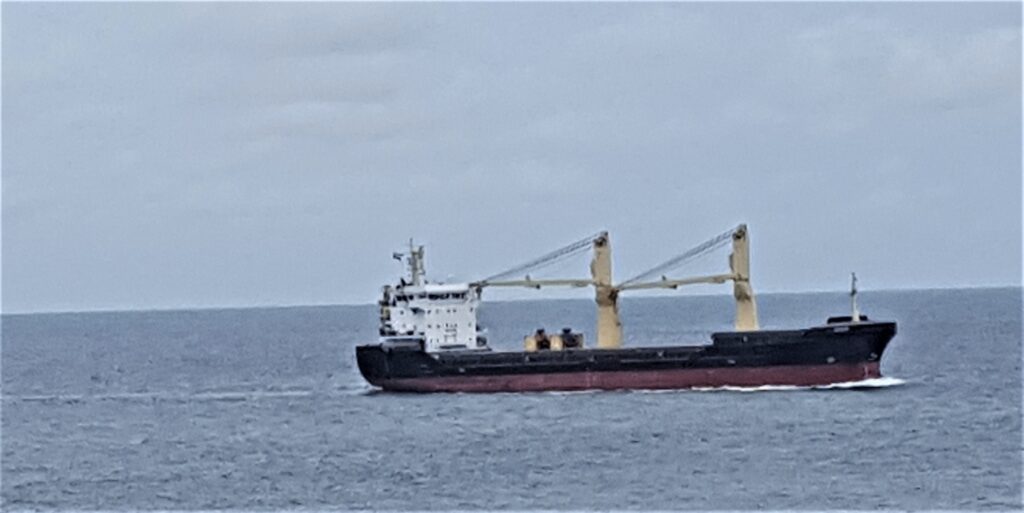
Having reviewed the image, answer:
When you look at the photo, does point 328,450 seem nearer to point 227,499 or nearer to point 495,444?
point 495,444

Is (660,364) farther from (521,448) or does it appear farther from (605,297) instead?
(521,448)

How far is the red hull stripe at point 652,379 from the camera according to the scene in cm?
5750

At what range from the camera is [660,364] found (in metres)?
58.2

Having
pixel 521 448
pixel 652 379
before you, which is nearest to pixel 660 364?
pixel 652 379

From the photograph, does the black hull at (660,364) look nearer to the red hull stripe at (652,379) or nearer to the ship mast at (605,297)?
the red hull stripe at (652,379)

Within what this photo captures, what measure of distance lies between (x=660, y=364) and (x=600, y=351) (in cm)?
192

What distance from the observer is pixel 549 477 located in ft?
137

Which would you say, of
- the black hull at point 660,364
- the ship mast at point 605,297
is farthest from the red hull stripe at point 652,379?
the ship mast at point 605,297

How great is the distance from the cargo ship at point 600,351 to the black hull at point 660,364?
0.03 metres

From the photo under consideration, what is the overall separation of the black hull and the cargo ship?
3 cm

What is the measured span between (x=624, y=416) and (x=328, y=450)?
379 inches

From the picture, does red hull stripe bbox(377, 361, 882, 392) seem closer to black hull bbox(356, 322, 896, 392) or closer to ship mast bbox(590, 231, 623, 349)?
black hull bbox(356, 322, 896, 392)

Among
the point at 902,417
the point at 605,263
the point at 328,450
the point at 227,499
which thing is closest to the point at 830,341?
the point at 902,417

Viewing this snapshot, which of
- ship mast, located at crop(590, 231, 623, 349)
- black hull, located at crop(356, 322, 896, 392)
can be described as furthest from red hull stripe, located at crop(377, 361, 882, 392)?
ship mast, located at crop(590, 231, 623, 349)
